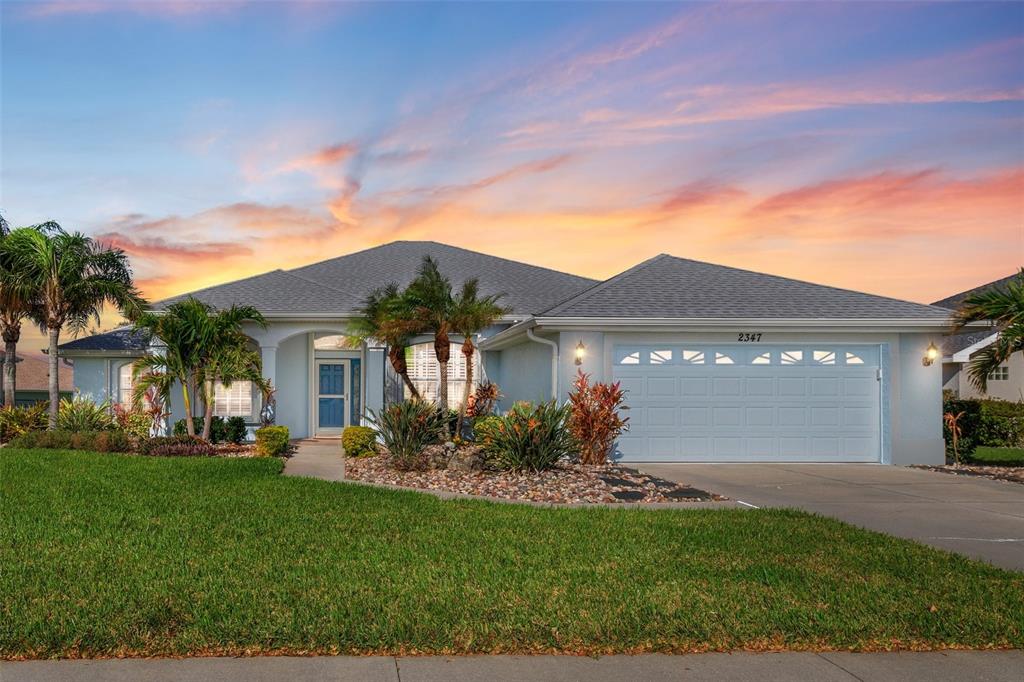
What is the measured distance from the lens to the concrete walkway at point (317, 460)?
533 inches

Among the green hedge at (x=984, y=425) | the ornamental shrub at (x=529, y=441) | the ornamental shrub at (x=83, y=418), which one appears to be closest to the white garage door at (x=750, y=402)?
the ornamental shrub at (x=529, y=441)

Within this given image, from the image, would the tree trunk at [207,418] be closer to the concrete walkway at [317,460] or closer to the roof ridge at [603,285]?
the concrete walkway at [317,460]

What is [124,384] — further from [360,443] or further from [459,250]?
[459,250]

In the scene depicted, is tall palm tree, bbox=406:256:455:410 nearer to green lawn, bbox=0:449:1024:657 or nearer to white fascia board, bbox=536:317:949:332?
white fascia board, bbox=536:317:949:332

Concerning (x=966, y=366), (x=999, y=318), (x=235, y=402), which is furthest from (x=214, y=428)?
(x=966, y=366)

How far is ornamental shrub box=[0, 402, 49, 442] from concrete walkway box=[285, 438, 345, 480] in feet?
22.3

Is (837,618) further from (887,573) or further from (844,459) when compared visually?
(844,459)

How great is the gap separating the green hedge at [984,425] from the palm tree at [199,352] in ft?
50.7

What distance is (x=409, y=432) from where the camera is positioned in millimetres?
14148

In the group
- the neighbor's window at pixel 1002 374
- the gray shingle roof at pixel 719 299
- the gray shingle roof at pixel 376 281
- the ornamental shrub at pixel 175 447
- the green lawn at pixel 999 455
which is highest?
the gray shingle roof at pixel 376 281

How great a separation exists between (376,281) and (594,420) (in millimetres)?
10240

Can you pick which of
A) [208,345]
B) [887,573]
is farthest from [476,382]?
[887,573]

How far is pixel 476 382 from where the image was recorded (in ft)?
67.1

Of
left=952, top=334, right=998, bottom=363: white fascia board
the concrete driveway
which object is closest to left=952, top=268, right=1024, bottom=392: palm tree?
the concrete driveway
